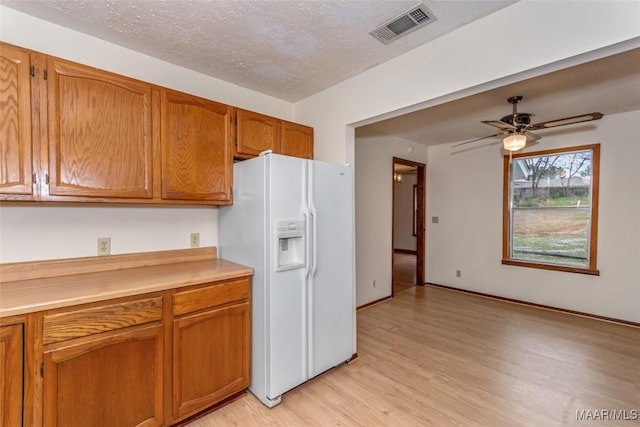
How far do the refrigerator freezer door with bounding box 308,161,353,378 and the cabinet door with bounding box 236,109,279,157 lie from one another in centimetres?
53

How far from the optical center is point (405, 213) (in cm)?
891

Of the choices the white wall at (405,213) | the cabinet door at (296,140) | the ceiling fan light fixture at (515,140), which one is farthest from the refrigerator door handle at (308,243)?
the white wall at (405,213)

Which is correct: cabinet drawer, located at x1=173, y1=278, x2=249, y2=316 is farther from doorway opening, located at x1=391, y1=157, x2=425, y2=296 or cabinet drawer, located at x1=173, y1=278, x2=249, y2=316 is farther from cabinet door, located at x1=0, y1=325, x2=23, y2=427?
doorway opening, located at x1=391, y1=157, x2=425, y2=296

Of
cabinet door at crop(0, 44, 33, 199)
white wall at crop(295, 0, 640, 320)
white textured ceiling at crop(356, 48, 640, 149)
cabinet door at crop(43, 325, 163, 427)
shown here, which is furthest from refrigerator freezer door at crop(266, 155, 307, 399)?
white textured ceiling at crop(356, 48, 640, 149)

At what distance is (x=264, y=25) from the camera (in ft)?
6.09

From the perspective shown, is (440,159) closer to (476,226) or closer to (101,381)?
Result: (476,226)

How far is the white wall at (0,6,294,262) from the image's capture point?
1749 millimetres

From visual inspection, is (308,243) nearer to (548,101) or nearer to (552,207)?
(548,101)

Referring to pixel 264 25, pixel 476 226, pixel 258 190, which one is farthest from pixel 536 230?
pixel 264 25

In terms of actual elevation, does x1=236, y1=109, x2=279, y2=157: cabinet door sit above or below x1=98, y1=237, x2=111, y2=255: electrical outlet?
above

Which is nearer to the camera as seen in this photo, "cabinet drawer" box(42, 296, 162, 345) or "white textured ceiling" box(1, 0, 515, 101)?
"cabinet drawer" box(42, 296, 162, 345)

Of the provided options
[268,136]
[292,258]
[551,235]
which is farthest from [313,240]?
[551,235]

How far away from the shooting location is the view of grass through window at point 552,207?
3.72m

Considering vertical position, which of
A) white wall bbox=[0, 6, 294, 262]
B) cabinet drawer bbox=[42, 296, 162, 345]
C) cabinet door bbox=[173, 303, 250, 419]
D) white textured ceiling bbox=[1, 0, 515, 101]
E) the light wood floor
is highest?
white textured ceiling bbox=[1, 0, 515, 101]
